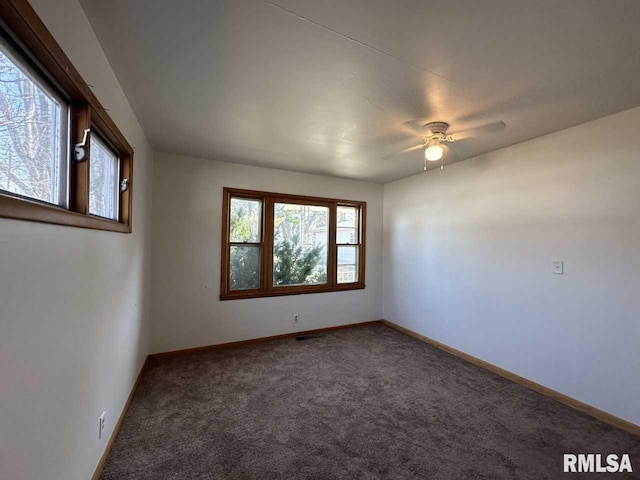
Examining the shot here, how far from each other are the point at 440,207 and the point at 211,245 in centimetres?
321

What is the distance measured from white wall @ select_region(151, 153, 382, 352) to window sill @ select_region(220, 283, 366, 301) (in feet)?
0.24

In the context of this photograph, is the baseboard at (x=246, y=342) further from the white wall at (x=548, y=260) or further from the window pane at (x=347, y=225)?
the window pane at (x=347, y=225)

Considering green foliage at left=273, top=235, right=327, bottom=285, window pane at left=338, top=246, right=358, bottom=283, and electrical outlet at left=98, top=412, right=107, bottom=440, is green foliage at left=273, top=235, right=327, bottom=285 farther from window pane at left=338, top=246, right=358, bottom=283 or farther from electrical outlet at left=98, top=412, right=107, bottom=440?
electrical outlet at left=98, top=412, right=107, bottom=440

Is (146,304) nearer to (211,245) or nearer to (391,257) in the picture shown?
(211,245)

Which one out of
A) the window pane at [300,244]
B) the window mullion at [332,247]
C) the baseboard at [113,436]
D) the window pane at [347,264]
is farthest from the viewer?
the window pane at [347,264]

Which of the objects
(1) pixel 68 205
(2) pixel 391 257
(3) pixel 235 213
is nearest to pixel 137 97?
(1) pixel 68 205

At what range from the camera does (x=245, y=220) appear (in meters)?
3.88


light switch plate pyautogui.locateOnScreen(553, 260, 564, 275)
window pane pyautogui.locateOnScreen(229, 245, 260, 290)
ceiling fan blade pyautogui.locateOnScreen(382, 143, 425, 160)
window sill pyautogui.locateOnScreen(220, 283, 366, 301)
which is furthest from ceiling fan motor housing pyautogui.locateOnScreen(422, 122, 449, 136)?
window sill pyautogui.locateOnScreen(220, 283, 366, 301)

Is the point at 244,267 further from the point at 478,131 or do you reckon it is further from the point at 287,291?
the point at 478,131

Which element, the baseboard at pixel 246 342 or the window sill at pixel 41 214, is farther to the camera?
the baseboard at pixel 246 342

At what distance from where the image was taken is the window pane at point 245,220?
3.80 meters

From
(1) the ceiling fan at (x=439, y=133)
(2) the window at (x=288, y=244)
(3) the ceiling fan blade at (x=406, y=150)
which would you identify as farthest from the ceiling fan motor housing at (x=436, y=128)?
(2) the window at (x=288, y=244)

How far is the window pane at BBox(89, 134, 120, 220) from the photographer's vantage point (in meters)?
1.65

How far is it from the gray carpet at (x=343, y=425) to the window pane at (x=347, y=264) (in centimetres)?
165
